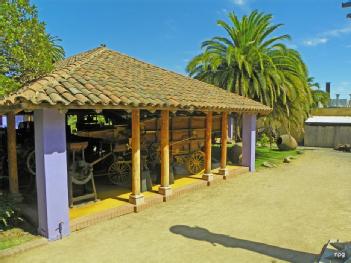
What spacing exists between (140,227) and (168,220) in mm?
776

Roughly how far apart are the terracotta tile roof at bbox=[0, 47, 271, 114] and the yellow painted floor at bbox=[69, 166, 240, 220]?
268 cm

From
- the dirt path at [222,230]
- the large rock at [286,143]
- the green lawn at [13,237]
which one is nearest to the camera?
the dirt path at [222,230]

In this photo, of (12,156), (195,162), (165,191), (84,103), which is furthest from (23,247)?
(195,162)

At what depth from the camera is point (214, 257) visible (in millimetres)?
5465

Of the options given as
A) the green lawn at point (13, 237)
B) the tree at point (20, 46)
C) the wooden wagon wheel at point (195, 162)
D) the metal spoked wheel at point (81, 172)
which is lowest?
the green lawn at point (13, 237)

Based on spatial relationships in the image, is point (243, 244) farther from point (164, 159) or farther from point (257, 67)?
point (257, 67)

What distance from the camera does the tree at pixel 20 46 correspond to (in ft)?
21.3

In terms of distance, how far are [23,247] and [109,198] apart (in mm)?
3023

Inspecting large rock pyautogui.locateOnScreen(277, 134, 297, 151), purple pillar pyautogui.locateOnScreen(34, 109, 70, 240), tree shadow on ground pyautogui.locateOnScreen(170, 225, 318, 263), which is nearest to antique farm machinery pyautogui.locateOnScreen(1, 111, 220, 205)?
purple pillar pyautogui.locateOnScreen(34, 109, 70, 240)

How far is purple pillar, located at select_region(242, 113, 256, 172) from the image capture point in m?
13.6

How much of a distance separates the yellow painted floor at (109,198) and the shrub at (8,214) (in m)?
1.16

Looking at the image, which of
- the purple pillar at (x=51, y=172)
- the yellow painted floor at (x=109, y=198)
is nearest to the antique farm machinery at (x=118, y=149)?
the yellow painted floor at (x=109, y=198)

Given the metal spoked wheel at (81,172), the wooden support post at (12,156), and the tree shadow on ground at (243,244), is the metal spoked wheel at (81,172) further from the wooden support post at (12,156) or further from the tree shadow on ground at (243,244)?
the tree shadow on ground at (243,244)

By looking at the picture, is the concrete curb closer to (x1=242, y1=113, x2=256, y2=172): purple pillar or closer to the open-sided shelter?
the open-sided shelter
